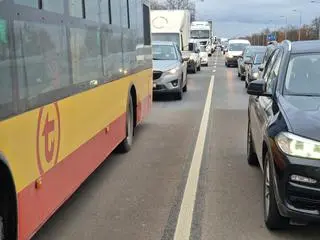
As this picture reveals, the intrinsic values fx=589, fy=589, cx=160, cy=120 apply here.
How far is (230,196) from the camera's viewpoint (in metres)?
6.62

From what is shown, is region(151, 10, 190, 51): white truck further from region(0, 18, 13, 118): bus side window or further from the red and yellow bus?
region(0, 18, 13, 118): bus side window

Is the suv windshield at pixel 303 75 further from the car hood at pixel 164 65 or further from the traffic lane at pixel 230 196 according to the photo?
the car hood at pixel 164 65

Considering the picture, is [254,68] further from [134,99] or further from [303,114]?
[303,114]

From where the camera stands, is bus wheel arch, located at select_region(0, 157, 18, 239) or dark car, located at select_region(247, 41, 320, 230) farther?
dark car, located at select_region(247, 41, 320, 230)

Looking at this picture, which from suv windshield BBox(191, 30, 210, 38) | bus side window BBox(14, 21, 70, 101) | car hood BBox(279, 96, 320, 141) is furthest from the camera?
suv windshield BBox(191, 30, 210, 38)

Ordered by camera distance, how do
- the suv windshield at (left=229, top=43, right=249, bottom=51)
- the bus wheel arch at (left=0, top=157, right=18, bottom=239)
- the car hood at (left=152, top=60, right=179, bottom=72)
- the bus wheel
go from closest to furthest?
the bus wheel arch at (left=0, top=157, right=18, bottom=239) < the bus wheel < the car hood at (left=152, top=60, right=179, bottom=72) < the suv windshield at (left=229, top=43, right=249, bottom=51)

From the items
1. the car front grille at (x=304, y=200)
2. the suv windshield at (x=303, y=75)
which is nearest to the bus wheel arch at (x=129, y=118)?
the suv windshield at (x=303, y=75)

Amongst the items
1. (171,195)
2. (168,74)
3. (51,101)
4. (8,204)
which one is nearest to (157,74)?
(168,74)

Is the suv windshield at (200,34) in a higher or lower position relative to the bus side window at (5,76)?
lower

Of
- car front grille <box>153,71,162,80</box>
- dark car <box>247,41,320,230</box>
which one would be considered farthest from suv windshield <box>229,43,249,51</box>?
dark car <box>247,41,320,230</box>

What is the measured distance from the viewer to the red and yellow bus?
3939 millimetres

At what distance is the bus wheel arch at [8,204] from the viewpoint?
388 centimetres

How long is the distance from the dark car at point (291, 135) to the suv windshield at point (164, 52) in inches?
476

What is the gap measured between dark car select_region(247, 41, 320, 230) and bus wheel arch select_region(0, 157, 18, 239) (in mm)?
2145
